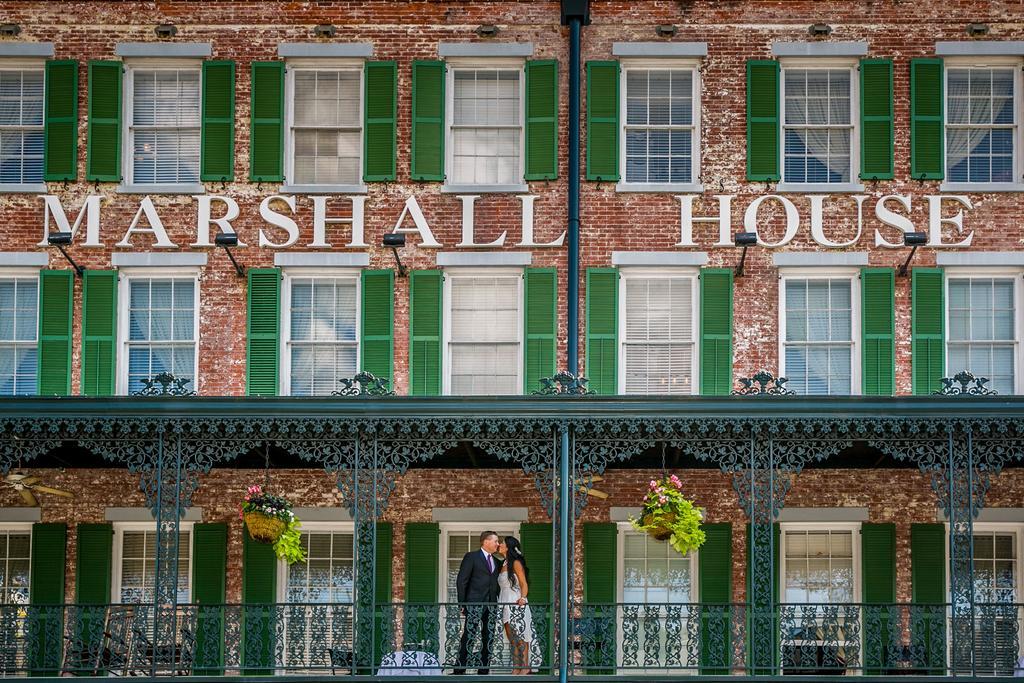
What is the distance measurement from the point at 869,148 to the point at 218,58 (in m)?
8.67

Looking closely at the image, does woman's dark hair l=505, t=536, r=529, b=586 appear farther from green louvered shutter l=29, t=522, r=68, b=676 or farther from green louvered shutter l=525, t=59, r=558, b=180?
green louvered shutter l=29, t=522, r=68, b=676

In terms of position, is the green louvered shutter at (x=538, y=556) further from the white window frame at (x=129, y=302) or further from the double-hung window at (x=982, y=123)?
the double-hung window at (x=982, y=123)

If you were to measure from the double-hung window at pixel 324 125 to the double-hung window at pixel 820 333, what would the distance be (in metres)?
5.99

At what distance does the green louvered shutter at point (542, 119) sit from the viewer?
22047mm

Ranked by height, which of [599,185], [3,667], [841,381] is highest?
[599,185]

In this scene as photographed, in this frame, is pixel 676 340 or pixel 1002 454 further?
pixel 676 340

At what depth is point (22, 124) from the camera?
2253 cm

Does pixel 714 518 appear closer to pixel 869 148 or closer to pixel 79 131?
pixel 869 148

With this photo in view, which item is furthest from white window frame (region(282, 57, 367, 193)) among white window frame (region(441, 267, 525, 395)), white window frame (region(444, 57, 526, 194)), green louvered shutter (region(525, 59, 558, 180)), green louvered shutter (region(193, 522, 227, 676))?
green louvered shutter (region(193, 522, 227, 676))

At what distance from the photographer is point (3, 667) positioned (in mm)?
18797

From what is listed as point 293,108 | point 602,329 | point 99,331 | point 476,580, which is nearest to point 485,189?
point 602,329

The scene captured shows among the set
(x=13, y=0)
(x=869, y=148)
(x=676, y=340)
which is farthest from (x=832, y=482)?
(x=13, y=0)

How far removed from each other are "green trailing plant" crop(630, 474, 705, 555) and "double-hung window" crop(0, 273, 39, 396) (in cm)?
843

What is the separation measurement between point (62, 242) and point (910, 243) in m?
10.7
